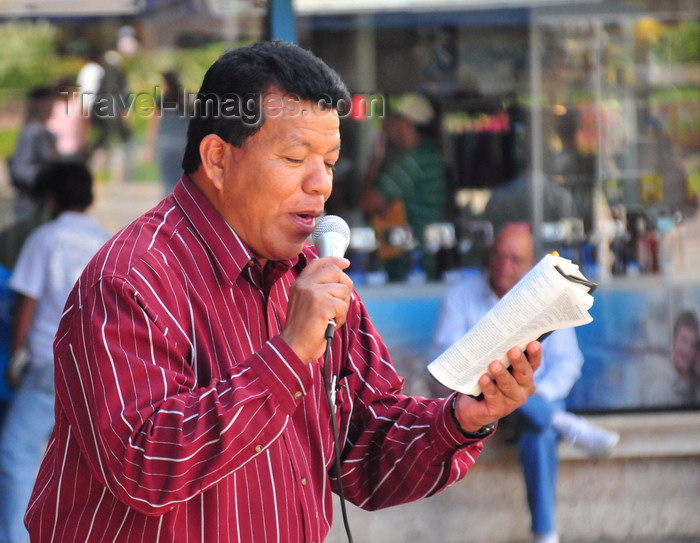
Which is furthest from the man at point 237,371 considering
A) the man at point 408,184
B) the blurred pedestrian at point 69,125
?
the blurred pedestrian at point 69,125

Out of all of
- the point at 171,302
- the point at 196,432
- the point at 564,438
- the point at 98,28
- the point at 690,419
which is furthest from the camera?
the point at 98,28

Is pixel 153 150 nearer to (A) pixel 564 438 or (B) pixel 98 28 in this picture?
(B) pixel 98 28

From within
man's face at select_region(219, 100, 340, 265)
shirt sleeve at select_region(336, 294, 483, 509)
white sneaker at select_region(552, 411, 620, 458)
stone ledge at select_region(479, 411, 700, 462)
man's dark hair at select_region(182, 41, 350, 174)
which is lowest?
stone ledge at select_region(479, 411, 700, 462)

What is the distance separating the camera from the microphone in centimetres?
196

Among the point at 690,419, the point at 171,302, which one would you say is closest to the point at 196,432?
the point at 171,302

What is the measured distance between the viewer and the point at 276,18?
13.3 ft

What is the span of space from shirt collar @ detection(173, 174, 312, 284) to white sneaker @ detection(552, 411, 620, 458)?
9.91ft

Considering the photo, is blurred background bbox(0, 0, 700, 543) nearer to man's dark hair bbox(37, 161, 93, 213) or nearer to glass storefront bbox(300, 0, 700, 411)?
glass storefront bbox(300, 0, 700, 411)

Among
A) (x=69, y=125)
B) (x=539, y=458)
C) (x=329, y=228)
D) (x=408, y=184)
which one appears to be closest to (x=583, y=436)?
(x=539, y=458)

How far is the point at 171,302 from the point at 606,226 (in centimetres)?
425

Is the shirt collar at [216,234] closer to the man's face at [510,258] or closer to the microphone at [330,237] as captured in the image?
the microphone at [330,237]

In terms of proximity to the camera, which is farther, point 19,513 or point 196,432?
point 19,513

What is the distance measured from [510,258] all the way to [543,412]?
29.1 inches

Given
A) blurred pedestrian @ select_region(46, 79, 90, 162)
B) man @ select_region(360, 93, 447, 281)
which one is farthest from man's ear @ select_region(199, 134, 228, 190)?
blurred pedestrian @ select_region(46, 79, 90, 162)
